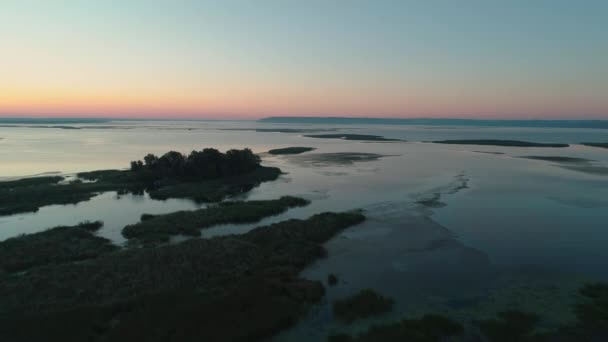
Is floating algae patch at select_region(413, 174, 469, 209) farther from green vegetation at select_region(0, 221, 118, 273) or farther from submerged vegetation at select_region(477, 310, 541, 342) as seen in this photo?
green vegetation at select_region(0, 221, 118, 273)

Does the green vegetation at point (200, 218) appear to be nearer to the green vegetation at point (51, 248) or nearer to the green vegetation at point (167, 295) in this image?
the green vegetation at point (51, 248)

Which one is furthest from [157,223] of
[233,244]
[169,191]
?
[169,191]

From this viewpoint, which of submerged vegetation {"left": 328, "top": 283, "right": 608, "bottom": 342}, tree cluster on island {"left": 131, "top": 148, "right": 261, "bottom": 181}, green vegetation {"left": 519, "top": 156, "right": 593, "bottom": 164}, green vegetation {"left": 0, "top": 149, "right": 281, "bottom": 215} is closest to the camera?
submerged vegetation {"left": 328, "top": 283, "right": 608, "bottom": 342}

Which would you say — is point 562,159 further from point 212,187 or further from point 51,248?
point 51,248

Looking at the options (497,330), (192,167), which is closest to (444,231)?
(497,330)

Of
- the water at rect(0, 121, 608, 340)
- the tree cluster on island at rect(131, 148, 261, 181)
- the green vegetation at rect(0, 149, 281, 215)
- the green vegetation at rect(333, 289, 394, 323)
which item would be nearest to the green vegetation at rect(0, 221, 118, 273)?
the water at rect(0, 121, 608, 340)

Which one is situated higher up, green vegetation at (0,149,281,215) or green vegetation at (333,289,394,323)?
green vegetation at (0,149,281,215)

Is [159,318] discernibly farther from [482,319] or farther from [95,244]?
[482,319]
